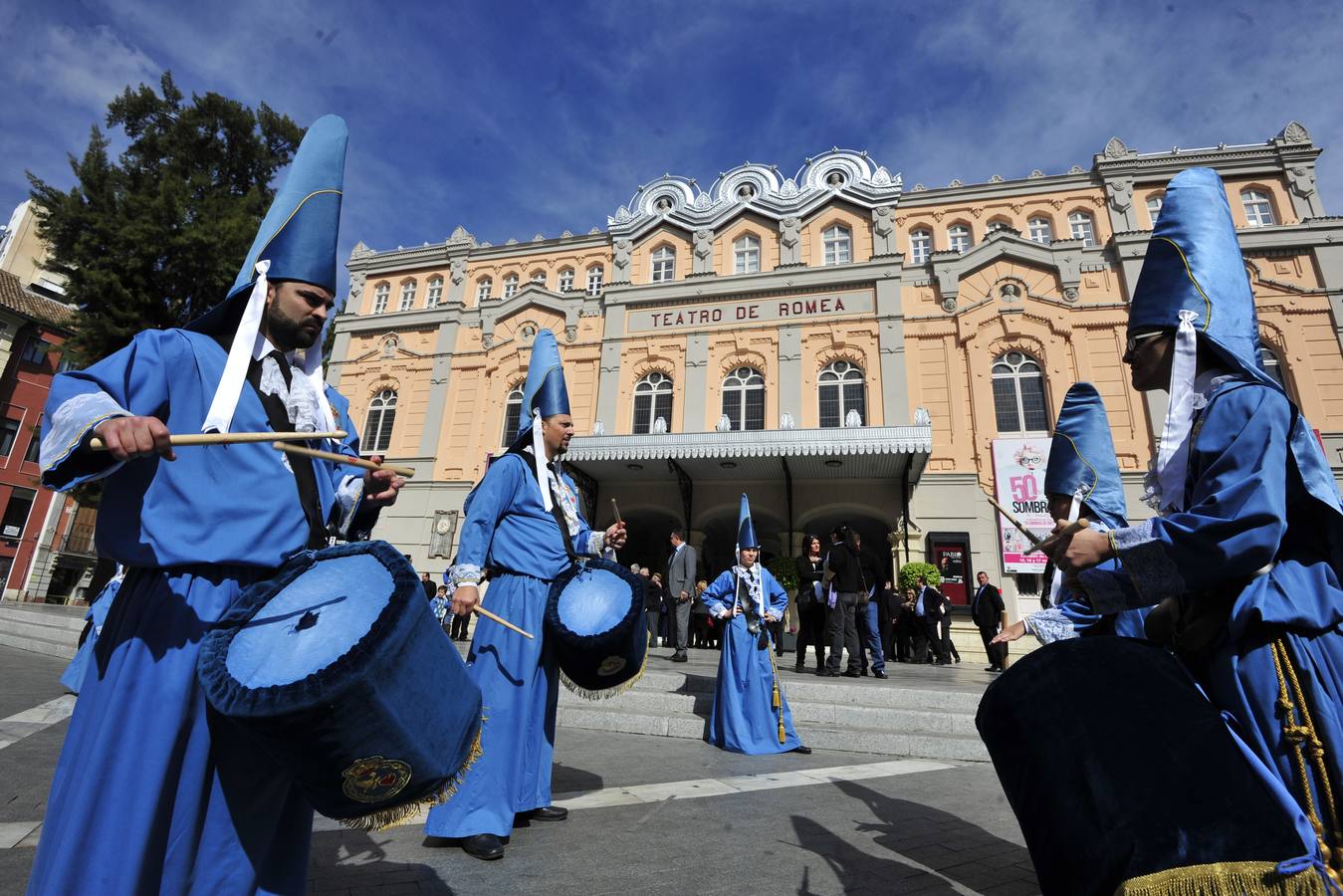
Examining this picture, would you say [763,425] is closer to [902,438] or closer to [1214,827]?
[902,438]

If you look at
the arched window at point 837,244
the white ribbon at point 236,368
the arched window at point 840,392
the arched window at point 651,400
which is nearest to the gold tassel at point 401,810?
the white ribbon at point 236,368

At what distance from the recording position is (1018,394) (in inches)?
662

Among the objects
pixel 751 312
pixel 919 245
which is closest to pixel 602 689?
pixel 751 312

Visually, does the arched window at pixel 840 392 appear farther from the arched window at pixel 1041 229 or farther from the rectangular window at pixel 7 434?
the rectangular window at pixel 7 434

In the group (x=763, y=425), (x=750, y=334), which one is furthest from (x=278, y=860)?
(x=750, y=334)

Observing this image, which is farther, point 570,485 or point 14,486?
point 14,486

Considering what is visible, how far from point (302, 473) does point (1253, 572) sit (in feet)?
8.47

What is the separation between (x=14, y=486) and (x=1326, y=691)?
1528 inches

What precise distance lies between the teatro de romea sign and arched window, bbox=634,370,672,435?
157 cm

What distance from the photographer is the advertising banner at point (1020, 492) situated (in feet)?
49.5

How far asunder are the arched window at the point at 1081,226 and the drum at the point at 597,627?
20.1 meters

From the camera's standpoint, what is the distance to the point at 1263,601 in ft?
5.24

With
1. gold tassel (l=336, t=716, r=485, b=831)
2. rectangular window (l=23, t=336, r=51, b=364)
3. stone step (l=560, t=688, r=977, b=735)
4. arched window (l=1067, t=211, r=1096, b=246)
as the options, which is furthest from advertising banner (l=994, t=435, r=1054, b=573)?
rectangular window (l=23, t=336, r=51, b=364)

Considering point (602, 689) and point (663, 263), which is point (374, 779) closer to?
point (602, 689)
